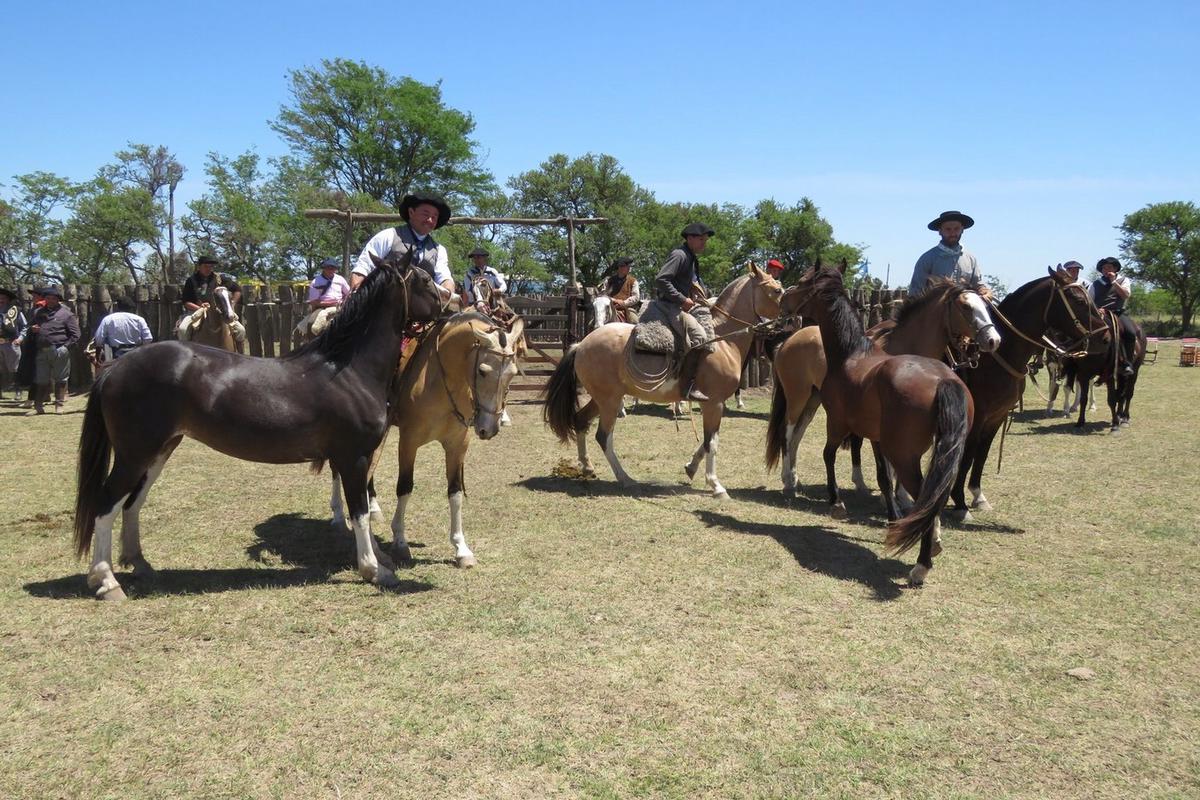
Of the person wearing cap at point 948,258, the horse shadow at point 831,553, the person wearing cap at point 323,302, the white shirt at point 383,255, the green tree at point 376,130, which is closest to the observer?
the horse shadow at point 831,553

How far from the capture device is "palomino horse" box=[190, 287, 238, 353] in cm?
1148

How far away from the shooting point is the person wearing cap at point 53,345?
46.5 feet

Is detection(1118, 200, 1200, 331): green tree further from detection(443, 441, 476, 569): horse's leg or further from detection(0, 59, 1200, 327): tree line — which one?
detection(443, 441, 476, 569): horse's leg

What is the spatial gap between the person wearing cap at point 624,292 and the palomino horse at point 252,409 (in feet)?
29.0

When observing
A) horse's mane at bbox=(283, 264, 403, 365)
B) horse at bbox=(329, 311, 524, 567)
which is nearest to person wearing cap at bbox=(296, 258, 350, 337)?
horse's mane at bbox=(283, 264, 403, 365)

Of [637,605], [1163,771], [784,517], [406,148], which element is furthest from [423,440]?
[406,148]

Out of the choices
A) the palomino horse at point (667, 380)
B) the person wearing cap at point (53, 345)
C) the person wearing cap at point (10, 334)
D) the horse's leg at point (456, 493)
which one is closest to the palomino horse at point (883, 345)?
the palomino horse at point (667, 380)

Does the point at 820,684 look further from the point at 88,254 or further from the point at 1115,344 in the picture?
the point at 88,254

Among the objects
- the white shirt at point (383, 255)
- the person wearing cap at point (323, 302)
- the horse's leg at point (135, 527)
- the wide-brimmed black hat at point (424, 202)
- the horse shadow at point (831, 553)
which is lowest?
the horse shadow at point (831, 553)

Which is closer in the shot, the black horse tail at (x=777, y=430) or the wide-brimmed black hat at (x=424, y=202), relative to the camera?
the wide-brimmed black hat at (x=424, y=202)

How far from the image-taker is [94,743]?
11.6 ft

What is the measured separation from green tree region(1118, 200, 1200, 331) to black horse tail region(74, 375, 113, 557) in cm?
6512

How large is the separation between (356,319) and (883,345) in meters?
5.16

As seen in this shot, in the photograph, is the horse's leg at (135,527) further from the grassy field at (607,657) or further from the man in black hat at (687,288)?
the man in black hat at (687,288)
